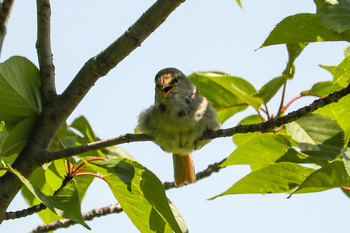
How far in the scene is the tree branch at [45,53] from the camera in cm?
298

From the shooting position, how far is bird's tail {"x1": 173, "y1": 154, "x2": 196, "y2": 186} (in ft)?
14.6

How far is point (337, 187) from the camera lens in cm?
279

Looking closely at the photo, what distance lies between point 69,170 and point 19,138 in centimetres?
44

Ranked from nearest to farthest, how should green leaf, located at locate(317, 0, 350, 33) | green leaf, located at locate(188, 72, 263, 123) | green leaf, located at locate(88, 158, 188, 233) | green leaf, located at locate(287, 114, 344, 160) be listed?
green leaf, located at locate(317, 0, 350, 33)
green leaf, located at locate(88, 158, 188, 233)
green leaf, located at locate(287, 114, 344, 160)
green leaf, located at locate(188, 72, 263, 123)

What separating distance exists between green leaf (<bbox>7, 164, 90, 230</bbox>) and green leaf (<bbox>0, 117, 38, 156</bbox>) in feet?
1.19

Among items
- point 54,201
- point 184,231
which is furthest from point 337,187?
point 54,201

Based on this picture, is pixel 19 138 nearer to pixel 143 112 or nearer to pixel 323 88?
pixel 143 112

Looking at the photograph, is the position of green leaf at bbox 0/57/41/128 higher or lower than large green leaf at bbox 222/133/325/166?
higher

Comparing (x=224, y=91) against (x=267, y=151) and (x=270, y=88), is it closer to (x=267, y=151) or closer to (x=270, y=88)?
(x=270, y=88)

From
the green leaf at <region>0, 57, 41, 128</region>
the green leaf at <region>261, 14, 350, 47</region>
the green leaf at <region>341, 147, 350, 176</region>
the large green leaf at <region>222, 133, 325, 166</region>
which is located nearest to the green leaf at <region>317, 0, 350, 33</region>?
the green leaf at <region>261, 14, 350, 47</region>

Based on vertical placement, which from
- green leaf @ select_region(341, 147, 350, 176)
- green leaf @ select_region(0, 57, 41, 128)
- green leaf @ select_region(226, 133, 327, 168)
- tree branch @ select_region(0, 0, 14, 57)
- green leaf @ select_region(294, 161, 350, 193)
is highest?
tree branch @ select_region(0, 0, 14, 57)

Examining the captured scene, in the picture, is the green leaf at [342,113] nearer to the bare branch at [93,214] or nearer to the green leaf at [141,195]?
the green leaf at [141,195]

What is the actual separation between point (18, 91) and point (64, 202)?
707 millimetres

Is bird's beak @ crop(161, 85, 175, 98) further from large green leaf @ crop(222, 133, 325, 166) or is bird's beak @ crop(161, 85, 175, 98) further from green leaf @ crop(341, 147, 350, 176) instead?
green leaf @ crop(341, 147, 350, 176)
